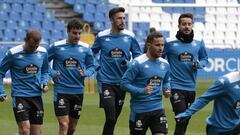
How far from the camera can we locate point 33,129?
523 inches

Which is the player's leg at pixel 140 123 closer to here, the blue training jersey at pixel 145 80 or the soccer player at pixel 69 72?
the blue training jersey at pixel 145 80

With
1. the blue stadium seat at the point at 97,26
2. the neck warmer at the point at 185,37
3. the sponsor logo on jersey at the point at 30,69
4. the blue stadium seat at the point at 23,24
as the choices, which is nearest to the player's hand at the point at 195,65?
the neck warmer at the point at 185,37

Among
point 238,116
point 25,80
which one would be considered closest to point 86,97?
point 25,80

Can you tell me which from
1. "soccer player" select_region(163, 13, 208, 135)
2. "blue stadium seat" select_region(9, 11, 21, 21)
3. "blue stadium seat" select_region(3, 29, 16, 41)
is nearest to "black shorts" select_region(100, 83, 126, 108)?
"soccer player" select_region(163, 13, 208, 135)

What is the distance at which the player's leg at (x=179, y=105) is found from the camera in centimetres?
1381

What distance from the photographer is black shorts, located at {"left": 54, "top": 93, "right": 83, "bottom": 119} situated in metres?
14.0

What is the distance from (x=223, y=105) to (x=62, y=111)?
4.49 m

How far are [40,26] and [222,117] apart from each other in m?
25.2

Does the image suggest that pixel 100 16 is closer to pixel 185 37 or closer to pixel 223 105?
pixel 185 37

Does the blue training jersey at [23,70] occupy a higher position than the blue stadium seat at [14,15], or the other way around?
the blue training jersey at [23,70]

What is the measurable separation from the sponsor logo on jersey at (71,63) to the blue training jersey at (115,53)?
0.45 meters

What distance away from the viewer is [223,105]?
394 inches

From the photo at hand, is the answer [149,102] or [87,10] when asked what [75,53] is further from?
[87,10]

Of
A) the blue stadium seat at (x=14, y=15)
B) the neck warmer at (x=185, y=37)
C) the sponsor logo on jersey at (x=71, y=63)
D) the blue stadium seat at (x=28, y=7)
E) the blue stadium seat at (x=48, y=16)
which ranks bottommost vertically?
the blue stadium seat at (x=48, y=16)
